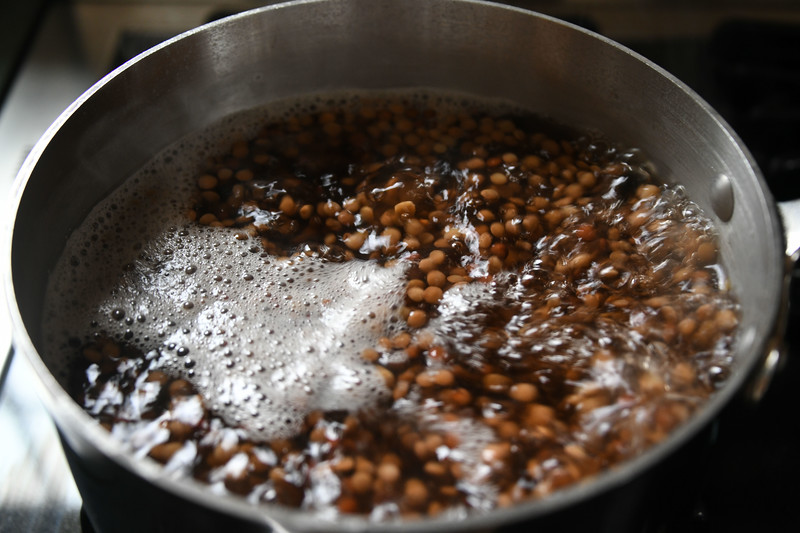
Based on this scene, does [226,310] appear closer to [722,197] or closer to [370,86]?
[370,86]

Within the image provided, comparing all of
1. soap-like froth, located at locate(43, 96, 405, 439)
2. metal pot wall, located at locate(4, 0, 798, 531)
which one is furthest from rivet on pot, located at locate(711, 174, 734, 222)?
soap-like froth, located at locate(43, 96, 405, 439)

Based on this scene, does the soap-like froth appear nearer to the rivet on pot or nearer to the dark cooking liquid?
the dark cooking liquid

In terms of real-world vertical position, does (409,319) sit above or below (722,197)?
below

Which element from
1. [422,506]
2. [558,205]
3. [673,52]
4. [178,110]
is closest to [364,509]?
[422,506]

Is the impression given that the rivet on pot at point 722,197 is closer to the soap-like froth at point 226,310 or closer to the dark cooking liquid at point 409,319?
the dark cooking liquid at point 409,319

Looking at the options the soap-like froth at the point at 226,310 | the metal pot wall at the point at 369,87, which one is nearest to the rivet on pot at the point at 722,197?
the metal pot wall at the point at 369,87

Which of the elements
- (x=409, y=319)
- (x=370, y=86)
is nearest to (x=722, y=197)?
(x=409, y=319)
